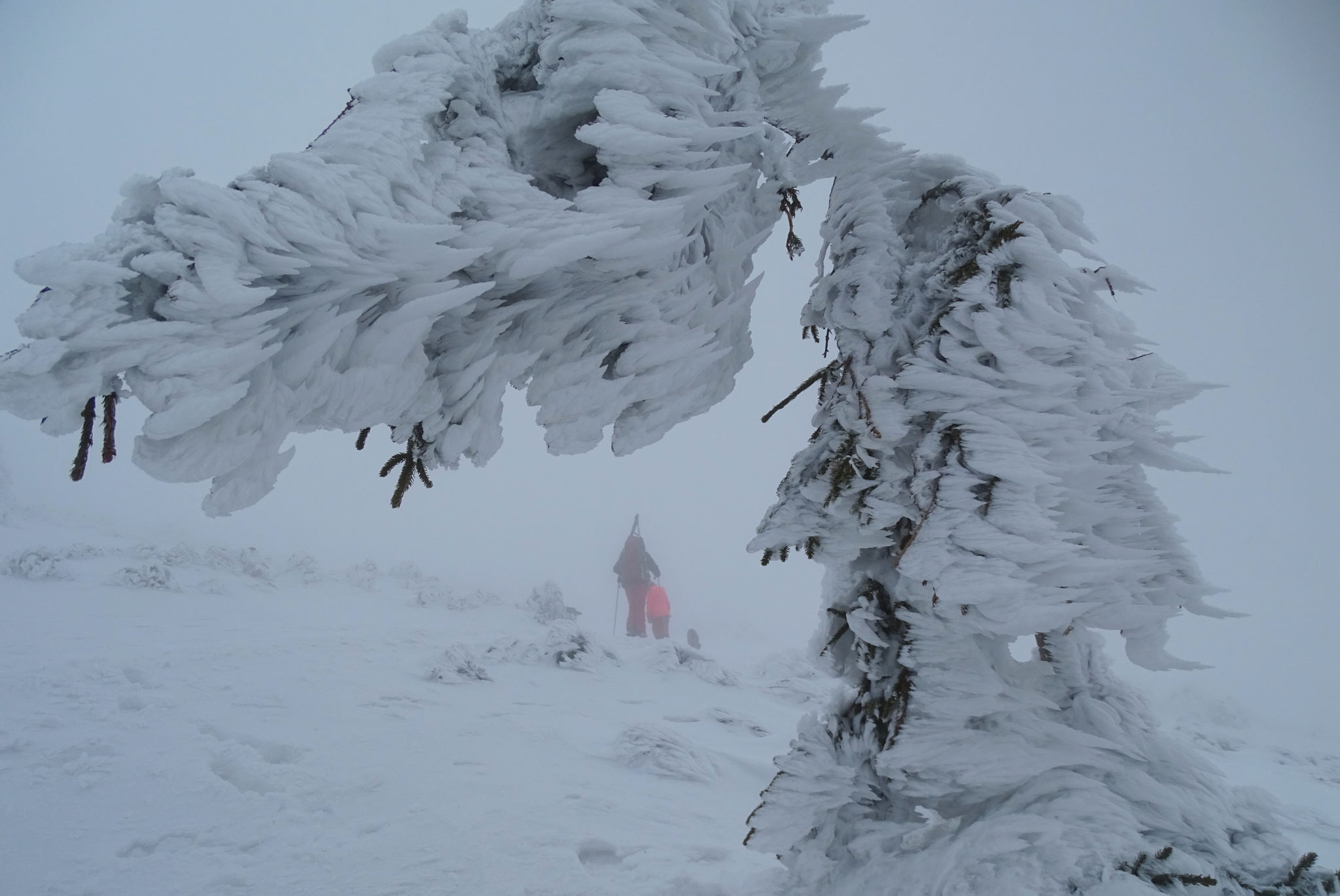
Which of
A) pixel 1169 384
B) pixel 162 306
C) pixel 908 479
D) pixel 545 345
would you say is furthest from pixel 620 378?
pixel 1169 384

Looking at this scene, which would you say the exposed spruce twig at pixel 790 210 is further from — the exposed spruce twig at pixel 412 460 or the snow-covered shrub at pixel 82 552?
the snow-covered shrub at pixel 82 552

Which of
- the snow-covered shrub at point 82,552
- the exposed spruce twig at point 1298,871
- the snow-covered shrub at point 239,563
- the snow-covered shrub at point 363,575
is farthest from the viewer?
the snow-covered shrub at point 363,575

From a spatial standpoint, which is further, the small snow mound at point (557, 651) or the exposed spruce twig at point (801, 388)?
the small snow mound at point (557, 651)

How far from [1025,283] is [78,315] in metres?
2.99

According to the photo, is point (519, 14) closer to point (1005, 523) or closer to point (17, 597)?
point (1005, 523)

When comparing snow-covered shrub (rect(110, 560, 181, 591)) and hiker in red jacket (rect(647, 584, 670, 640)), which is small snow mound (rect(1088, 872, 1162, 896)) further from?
hiker in red jacket (rect(647, 584, 670, 640))

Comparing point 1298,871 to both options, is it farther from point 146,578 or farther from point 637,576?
point 637,576

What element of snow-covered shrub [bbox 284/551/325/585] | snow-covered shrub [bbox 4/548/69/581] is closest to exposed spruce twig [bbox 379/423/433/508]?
snow-covered shrub [bbox 4/548/69/581]

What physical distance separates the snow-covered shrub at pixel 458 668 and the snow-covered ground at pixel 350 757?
2 centimetres

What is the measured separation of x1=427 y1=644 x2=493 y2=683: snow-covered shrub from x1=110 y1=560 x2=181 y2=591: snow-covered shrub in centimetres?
300

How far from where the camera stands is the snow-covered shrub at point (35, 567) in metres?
5.50

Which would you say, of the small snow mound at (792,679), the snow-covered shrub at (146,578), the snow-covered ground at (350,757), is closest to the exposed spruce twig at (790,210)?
the snow-covered ground at (350,757)

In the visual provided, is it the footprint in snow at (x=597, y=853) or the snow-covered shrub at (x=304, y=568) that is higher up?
the footprint in snow at (x=597, y=853)

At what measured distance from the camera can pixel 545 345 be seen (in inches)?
101
